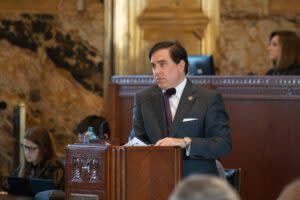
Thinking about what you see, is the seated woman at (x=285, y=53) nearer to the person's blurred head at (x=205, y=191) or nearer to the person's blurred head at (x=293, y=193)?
the person's blurred head at (x=293, y=193)

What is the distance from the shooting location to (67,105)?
259 inches

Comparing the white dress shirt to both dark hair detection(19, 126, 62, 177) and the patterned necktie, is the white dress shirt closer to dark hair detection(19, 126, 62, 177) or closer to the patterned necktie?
the patterned necktie

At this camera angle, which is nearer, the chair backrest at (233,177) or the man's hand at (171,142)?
the man's hand at (171,142)

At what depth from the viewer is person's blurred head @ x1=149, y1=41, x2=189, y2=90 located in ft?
9.50

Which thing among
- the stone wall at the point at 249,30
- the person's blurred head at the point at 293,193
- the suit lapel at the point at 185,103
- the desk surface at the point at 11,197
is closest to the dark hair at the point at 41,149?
the desk surface at the point at 11,197

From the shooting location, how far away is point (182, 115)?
279cm

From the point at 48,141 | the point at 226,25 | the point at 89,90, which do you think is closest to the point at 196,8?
the point at 226,25

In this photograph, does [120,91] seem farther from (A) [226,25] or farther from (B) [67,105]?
(A) [226,25]

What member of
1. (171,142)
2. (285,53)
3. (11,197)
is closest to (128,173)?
(171,142)

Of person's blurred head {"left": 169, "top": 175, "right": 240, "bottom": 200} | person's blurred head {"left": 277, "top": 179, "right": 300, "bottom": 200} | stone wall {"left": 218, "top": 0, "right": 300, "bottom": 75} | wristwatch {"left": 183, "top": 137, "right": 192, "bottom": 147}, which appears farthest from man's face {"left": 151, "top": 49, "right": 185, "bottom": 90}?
stone wall {"left": 218, "top": 0, "right": 300, "bottom": 75}

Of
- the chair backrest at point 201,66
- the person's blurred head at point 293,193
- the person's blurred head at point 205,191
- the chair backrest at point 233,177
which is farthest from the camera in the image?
the chair backrest at point 201,66

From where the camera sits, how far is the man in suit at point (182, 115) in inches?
106

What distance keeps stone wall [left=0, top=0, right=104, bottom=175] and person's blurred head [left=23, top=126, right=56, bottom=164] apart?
2.25 m

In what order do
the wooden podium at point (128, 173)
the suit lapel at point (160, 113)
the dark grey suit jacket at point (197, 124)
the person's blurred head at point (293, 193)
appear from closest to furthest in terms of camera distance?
the person's blurred head at point (293, 193) → the wooden podium at point (128, 173) → the dark grey suit jacket at point (197, 124) → the suit lapel at point (160, 113)
